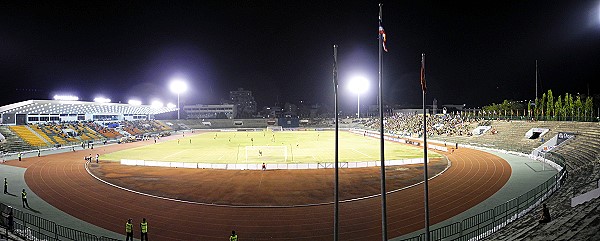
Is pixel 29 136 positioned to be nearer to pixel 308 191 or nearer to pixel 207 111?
pixel 308 191

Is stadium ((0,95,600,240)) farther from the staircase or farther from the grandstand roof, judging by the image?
the grandstand roof

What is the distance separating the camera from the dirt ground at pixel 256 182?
72.0ft

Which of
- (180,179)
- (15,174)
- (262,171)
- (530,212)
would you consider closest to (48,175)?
(15,174)

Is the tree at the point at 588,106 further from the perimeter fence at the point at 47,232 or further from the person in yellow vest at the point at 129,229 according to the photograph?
the perimeter fence at the point at 47,232

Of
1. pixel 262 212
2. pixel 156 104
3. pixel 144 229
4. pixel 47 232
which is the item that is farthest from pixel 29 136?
pixel 156 104

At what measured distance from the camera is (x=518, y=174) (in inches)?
1073

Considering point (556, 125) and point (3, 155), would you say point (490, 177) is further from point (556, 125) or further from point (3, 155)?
point (3, 155)

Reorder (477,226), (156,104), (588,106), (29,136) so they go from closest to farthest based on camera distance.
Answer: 1. (477,226)
2. (29,136)
3. (588,106)
4. (156,104)

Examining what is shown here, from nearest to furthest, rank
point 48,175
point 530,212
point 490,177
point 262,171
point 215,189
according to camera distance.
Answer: point 530,212 → point 215,189 → point 490,177 → point 48,175 → point 262,171

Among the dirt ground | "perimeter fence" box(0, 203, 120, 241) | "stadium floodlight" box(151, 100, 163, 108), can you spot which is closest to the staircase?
the dirt ground

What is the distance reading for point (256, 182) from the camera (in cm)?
2683

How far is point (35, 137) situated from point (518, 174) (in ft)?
207

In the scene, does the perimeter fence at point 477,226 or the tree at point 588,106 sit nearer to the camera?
the perimeter fence at point 477,226

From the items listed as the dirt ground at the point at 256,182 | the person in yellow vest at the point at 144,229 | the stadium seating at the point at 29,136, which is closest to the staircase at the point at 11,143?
the stadium seating at the point at 29,136
